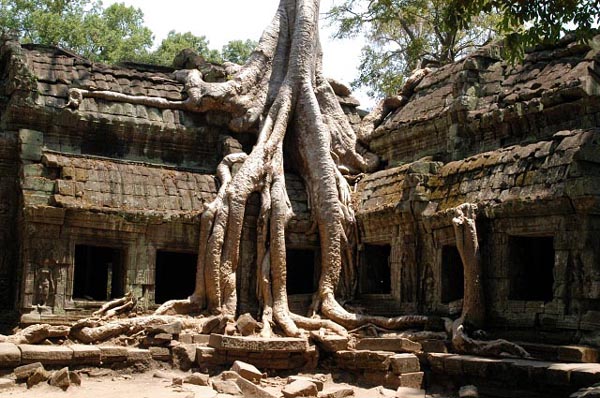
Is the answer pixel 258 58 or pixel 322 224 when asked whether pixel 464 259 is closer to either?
pixel 322 224

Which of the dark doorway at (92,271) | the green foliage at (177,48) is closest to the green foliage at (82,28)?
the green foliage at (177,48)

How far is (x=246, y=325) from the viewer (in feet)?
37.4

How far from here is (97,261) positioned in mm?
14820

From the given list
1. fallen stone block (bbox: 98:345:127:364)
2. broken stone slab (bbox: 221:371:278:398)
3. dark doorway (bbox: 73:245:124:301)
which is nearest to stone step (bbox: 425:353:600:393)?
broken stone slab (bbox: 221:371:278:398)

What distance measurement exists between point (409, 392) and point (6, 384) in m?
4.41

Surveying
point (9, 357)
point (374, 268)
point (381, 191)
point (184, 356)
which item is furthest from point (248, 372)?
point (381, 191)

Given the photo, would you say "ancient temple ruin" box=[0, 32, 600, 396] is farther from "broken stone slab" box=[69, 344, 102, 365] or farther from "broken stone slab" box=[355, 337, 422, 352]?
"broken stone slab" box=[69, 344, 102, 365]

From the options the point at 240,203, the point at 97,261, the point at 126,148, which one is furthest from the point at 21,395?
the point at 97,261

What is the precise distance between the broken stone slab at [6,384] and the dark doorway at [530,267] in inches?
232

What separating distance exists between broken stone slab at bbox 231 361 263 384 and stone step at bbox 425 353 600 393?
209 cm

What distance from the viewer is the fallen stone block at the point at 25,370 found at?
8.67 metres

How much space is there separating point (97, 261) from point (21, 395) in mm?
6754

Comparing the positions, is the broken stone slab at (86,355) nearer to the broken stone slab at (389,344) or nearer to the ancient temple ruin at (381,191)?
the ancient temple ruin at (381,191)

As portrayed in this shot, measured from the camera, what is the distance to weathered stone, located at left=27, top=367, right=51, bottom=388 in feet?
28.1
